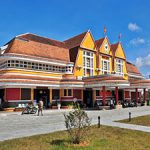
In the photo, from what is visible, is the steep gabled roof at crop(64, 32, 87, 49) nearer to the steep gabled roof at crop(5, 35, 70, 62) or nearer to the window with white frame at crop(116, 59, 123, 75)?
the steep gabled roof at crop(5, 35, 70, 62)

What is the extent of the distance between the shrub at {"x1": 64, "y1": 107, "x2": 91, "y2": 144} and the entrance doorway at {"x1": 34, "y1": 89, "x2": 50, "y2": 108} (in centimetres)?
2452

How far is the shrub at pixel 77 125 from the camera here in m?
10.7

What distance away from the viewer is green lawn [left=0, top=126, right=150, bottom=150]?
10148mm

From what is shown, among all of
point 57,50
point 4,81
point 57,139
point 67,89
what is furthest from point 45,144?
point 57,50

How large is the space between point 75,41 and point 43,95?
13.1 m

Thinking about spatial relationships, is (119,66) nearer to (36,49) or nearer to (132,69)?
(132,69)

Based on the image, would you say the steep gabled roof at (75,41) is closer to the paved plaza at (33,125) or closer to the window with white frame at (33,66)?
the window with white frame at (33,66)

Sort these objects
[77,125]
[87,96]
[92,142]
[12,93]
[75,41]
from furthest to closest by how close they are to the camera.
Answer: [75,41] → [87,96] → [12,93] → [92,142] → [77,125]

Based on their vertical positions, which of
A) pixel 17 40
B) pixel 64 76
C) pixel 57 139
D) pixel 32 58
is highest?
pixel 17 40

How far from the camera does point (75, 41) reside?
144ft

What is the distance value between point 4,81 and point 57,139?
2017 centimetres

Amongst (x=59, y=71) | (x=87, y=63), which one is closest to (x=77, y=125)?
(x=59, y=71)

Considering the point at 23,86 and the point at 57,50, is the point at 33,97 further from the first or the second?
the point at 57,50

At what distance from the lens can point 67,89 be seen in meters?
37.2
